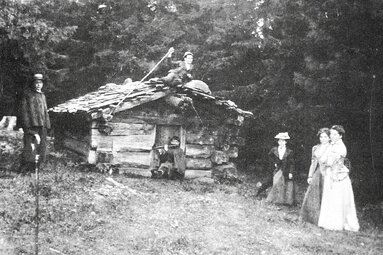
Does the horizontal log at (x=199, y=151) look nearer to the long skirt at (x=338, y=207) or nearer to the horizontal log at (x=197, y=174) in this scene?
the horizontal log at (x=197, y=174)

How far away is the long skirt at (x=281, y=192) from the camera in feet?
38.4

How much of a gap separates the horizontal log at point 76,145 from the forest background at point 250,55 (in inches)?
87.3

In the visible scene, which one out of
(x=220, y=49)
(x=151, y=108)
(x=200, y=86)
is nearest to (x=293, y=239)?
(x=151, y=108)

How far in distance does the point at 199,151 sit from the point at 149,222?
18.7ft

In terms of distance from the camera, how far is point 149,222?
8477mm

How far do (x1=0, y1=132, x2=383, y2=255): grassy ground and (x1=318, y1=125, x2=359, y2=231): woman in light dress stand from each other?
0.35m

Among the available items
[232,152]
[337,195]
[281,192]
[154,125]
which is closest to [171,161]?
[154,125]

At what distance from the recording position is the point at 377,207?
39.0ft

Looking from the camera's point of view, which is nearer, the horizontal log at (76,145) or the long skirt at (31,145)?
the long skirt at (31,145)

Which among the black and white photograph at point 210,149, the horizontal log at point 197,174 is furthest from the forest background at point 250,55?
the horizontal log at point 197,174

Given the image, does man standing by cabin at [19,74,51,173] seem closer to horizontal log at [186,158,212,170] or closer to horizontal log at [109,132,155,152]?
horizontal log at [109,132,155,152]

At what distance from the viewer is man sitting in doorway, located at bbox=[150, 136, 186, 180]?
13.0 m

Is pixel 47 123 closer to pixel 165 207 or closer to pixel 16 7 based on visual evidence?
pixel 16 7

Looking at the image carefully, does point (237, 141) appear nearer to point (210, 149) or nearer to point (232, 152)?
point (232, 152)
